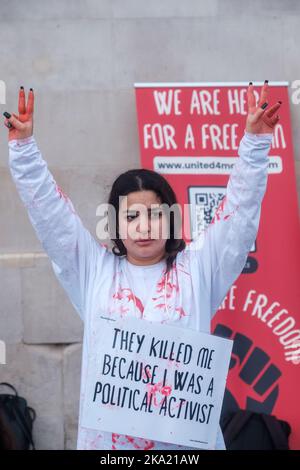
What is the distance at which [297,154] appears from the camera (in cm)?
480

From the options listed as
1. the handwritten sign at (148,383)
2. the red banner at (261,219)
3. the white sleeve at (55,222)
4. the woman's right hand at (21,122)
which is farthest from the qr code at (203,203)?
the woman's right hand at (21,122)

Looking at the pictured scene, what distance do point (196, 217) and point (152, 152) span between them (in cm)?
44

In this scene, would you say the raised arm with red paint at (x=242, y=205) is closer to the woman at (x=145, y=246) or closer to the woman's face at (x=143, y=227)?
the woman at (x=145, y=246)

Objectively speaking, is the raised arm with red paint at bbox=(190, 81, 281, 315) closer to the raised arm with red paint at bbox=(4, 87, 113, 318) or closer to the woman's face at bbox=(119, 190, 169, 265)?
the woman's face at bbox=(119, 190, 169, 265)

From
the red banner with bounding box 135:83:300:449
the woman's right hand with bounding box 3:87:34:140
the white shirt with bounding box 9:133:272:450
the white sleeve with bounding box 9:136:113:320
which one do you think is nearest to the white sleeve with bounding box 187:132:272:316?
the white shirt with bounding box 9:133:272:450

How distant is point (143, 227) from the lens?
2482mm

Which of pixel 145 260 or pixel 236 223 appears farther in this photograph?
pixel 145 260

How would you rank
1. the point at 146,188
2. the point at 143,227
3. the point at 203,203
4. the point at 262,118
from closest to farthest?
the point at 262,118, the point at 143,227, the point at 146,188, the point at 203,203

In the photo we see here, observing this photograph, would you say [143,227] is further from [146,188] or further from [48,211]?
[48,211]

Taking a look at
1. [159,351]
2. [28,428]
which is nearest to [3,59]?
[28,428]

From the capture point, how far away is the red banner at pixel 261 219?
439 cm

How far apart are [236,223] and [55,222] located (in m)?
0.55

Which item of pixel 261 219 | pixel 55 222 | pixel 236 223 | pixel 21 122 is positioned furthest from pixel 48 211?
pixel 261 219

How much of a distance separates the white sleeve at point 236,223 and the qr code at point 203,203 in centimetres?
Result: 183
